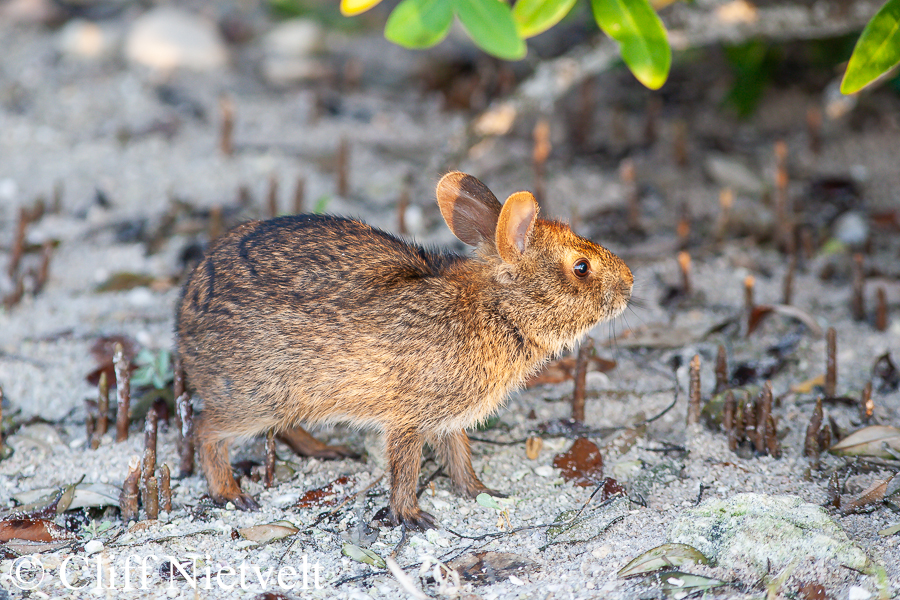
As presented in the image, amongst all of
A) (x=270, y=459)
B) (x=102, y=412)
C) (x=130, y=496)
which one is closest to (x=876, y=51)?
(x=270, y=459)

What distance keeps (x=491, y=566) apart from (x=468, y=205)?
1.56 meters

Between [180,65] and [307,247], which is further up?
[180,65]

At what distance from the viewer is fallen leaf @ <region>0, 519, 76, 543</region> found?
137 inches

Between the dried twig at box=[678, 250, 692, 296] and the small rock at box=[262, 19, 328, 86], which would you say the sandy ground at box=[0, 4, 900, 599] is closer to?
the dried twig at box=[678, 250, 692, 296]

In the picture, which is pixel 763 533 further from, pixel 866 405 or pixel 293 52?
pixel 293 52

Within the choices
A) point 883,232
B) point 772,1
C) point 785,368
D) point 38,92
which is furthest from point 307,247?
point 38,92

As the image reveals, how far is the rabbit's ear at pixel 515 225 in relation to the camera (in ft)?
12.1

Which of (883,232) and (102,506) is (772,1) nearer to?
(883,232)

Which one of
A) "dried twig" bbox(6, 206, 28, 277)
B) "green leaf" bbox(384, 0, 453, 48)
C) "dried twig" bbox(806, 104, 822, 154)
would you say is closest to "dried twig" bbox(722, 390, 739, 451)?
"green leaf" bbox(384, 0, 453, 48)

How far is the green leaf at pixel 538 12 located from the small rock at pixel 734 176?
378 centimetres

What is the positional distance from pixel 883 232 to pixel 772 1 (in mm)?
2042

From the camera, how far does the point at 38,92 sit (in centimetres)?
779

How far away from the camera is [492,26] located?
3.08 meters

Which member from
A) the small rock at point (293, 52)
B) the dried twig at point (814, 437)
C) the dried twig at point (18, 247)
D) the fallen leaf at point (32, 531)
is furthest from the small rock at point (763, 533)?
the small rock at point (293, 52)
